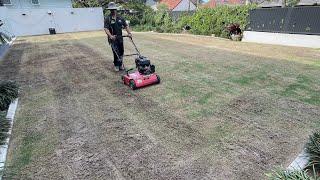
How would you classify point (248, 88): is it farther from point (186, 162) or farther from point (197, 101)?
point (186, 162)

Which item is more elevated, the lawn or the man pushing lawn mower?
the man pushing lawn mower

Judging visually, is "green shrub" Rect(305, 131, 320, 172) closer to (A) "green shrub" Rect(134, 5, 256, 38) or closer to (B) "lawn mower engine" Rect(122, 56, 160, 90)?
(B) "lawn mower engine" Rect(122, 56, 160, 90)

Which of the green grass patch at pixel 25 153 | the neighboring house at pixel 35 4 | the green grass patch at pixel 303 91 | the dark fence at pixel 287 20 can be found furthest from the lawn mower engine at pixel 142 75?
the neighboring house at pixel 35 4

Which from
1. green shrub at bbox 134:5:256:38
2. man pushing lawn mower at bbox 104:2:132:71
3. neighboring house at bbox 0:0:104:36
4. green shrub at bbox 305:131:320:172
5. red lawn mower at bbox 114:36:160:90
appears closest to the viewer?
green shrub at bbox 305:131:320:172

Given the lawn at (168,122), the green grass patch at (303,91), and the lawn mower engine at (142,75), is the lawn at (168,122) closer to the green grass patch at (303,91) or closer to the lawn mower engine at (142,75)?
the green grass patch at (303,91)

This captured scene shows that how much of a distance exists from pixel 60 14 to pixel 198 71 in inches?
847

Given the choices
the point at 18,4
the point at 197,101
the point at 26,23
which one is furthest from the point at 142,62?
the point at 18,4

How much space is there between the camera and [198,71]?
7707 mm

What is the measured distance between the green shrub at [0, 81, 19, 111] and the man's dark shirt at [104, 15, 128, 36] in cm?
285

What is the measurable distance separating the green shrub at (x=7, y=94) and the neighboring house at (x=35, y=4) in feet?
81.6

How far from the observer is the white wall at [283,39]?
11.6 meters

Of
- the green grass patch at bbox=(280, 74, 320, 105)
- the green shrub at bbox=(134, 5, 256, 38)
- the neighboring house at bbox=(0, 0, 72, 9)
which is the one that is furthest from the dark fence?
the neighboring house at bbox=(0, 0, 72, 9)

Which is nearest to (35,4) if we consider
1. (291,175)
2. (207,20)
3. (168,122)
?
(207,20)

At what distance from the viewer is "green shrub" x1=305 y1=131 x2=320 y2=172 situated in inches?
124
